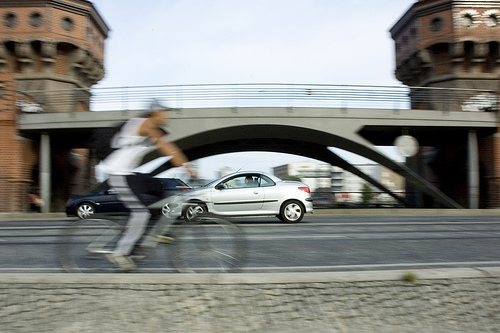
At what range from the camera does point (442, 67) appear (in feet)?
101

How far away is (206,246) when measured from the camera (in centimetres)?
470

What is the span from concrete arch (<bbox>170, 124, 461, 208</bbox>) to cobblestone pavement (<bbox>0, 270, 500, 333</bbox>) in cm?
1896

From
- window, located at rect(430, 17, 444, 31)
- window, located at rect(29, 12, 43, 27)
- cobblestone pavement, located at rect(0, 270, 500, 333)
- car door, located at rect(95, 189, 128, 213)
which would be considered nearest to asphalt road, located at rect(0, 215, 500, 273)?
cobblestone pavement, located at rect(0, 270, 500, 333)

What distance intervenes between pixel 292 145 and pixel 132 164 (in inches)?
1016

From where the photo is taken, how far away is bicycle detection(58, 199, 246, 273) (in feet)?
15.2

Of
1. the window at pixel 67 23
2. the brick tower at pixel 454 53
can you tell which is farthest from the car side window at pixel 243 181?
the window at pixel 67 23

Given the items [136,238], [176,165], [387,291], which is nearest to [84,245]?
[136,238]

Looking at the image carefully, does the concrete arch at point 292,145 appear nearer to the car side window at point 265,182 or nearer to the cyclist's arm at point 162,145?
the car side window at point 265,182

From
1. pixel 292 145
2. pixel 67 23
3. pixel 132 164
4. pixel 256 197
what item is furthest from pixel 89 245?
pixel 67 23

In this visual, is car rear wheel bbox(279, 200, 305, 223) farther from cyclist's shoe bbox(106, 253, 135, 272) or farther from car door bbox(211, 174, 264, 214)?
cyclist's shoe bbox(106, 253, 135, 272)

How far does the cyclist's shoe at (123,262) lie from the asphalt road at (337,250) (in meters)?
0.27

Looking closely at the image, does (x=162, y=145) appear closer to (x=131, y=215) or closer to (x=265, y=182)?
(x=131, y=215)

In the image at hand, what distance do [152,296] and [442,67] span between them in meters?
30.3

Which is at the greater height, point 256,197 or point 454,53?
point 454,53
